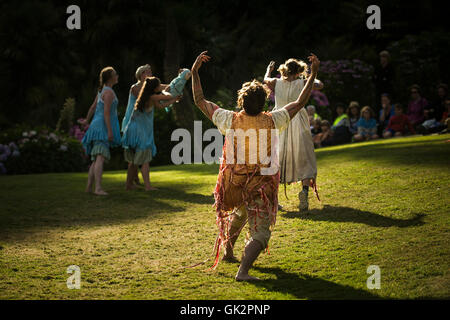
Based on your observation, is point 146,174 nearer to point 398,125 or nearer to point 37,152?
point 37,152

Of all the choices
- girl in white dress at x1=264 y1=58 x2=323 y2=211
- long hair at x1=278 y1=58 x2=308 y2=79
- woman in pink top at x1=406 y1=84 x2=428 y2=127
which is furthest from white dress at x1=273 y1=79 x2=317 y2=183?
woman in pink top at x1=406 y1=84 x2=428 y2=127

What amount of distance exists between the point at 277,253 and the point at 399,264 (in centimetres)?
128

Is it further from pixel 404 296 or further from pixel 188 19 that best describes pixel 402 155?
pixel 188 19

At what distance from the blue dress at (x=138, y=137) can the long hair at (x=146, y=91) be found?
0.70 feet

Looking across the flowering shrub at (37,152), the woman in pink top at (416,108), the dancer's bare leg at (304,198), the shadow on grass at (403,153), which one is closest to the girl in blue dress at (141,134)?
the dancer's bare leg at (304,198)

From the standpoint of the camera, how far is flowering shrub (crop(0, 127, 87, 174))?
47.9 feet

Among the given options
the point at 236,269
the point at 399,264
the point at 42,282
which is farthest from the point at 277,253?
the point at 42,282

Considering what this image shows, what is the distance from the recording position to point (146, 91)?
31.8 feet

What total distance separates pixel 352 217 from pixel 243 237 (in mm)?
1362

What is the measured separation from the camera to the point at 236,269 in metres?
5.47

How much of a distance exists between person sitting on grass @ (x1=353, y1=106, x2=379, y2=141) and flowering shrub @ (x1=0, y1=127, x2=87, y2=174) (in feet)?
24.1

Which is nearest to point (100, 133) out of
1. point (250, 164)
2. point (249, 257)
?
point (250, 164)

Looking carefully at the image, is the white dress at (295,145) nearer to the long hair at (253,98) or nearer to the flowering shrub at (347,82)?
the long hair at (253,98)

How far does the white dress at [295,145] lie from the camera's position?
7.69 meters
